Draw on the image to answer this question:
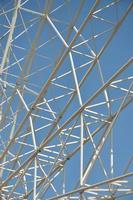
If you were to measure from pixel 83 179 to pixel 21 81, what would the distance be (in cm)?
652

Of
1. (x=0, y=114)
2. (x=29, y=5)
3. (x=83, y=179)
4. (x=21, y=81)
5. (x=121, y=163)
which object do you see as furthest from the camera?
(x=29, y=5)

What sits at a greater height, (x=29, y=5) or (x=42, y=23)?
(x=29, y=5)

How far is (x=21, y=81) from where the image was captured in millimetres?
24781

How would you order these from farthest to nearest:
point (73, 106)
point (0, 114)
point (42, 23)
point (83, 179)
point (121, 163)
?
point (73, 106)
point (121, 163)
point (0, 114)
point (42, 23)
point (83, 179)

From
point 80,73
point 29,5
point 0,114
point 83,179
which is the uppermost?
point 29,5

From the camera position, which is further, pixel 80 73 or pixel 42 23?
pixel 80 73

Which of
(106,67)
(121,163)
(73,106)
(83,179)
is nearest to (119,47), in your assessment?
(106,67)

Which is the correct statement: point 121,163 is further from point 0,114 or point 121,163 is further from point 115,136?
point 0,114

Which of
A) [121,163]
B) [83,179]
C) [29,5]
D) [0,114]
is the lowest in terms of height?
[83,179]

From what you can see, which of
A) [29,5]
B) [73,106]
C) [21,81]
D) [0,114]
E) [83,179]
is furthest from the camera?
[29,5]

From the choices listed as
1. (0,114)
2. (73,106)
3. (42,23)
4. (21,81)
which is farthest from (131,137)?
(42,23)

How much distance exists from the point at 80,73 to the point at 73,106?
2380mm

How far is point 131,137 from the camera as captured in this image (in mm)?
37531

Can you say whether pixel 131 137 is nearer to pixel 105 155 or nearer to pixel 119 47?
pixel 105 155
